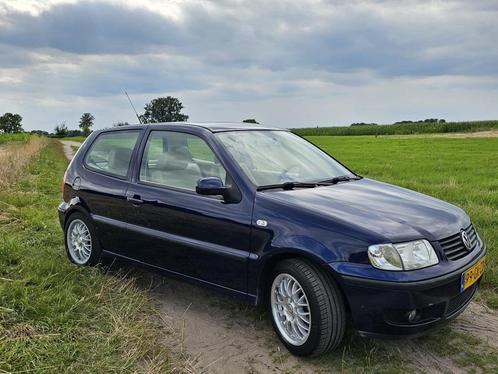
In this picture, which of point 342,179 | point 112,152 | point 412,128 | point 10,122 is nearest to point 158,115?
point 112,152

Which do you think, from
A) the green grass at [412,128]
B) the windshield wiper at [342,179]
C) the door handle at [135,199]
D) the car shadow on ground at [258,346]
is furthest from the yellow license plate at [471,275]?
the green grass at [412,128]

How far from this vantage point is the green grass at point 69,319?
321 centimetres

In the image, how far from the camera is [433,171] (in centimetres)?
1415

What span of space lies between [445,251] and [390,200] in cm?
65

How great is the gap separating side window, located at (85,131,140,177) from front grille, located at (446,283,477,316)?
3124 mm

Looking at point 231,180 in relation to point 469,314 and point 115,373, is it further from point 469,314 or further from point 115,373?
point 469,314

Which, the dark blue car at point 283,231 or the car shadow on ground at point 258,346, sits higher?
the dark blue car at point 283,231

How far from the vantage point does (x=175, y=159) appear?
4500 mm

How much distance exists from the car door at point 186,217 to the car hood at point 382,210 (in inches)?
18.1

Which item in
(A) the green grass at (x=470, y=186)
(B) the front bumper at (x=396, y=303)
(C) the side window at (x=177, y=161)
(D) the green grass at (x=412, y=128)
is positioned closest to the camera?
(B) the front bumper at (x=396, y=303)

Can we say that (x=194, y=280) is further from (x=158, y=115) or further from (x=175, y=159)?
(x=158, y=115)

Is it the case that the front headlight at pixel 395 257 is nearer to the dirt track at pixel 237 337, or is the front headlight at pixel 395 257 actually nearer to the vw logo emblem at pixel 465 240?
the vw logo emblem at pixel 465 240

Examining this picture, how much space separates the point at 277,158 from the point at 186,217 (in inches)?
38.2

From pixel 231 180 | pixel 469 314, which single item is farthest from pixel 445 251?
pixel 231 180
